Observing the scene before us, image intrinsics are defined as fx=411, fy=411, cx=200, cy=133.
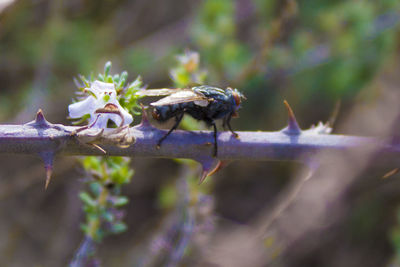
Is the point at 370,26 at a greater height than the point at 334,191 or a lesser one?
greater

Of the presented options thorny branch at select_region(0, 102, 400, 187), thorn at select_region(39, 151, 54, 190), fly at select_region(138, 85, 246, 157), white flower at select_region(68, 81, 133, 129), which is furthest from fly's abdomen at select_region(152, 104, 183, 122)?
thorn at select_region(39, 151, 54, 190)

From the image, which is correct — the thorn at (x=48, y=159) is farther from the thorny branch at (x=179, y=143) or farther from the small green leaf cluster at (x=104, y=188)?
the small green leaf cluster at (x=104, y=188)

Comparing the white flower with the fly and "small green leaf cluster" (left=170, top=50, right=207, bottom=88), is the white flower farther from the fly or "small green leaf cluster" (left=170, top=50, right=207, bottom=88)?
"small green leaf cluster" (left=170, top=50, right=207, bottom=88)

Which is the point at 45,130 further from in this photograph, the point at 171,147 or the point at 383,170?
the point at 383,170

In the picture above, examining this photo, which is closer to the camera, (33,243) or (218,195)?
(33,243)

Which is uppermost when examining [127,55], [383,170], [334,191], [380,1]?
[380,1]

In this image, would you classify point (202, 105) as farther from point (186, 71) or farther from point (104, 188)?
point (104, 188)

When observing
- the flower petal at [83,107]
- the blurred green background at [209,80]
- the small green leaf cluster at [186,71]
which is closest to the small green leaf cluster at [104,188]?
the flower petal at [83,107]

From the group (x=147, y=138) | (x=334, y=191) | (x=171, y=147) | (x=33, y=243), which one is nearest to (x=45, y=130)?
(x=147, y=138)
